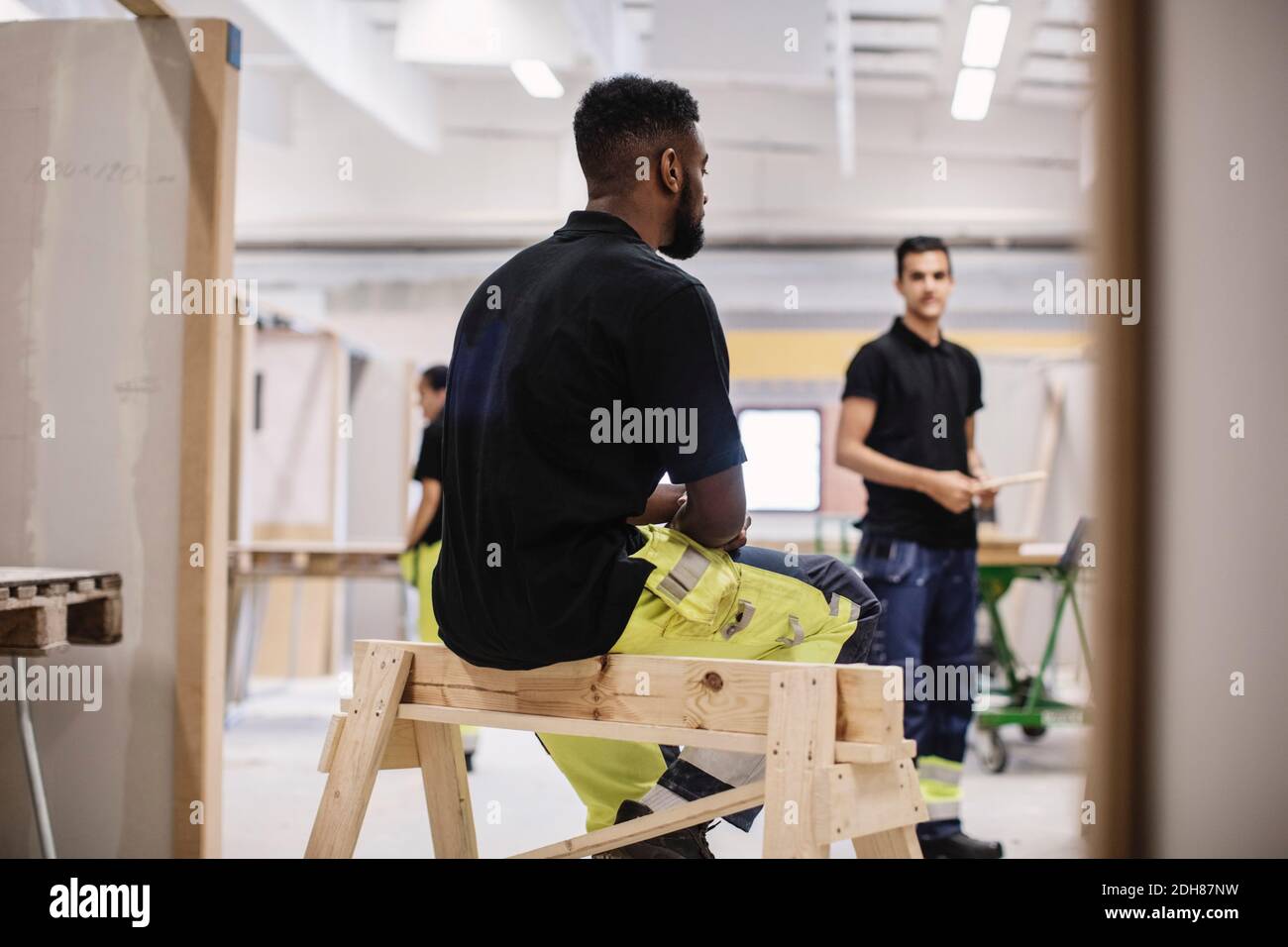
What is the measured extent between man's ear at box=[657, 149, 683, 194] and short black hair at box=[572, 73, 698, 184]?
19 mm

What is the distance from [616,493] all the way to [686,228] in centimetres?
53

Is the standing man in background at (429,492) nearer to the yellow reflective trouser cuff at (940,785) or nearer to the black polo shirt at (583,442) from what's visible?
the yellow reflective trouser cuff at (940,785)

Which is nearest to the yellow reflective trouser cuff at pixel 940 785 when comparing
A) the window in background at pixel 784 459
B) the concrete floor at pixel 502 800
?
the concrete floor at pixel 502 800

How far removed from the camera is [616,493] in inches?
70.4

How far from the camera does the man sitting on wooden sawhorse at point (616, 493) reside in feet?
5.73

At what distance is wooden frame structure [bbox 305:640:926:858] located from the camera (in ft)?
5.28

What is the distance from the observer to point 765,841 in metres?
1.60

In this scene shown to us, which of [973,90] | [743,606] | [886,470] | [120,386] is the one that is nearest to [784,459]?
[973,90]

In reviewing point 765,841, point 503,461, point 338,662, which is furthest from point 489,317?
point 338,662

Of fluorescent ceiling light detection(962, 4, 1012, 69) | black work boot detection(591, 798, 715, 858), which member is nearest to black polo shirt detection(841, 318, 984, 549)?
black work boot detection(591, 798, 715, 858)

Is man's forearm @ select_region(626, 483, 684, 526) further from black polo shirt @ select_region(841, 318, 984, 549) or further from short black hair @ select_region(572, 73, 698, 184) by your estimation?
black polo shirt @ select_region(841, 318, 984, 549)

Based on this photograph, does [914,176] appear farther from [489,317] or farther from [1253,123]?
[489,317]

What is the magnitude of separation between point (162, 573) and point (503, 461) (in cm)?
130

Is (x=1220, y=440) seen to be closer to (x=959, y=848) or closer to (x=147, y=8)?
(x=959, y=848)
